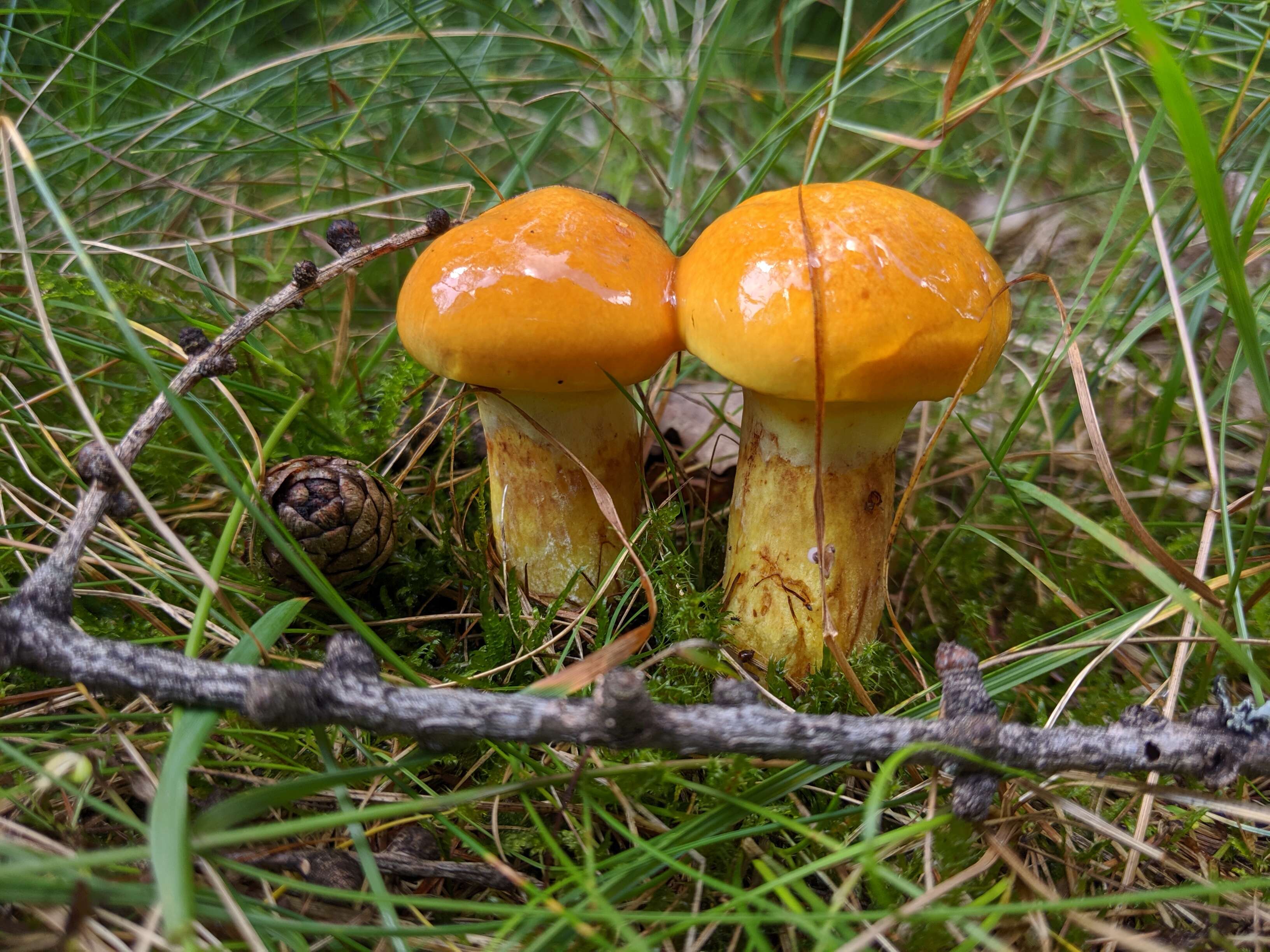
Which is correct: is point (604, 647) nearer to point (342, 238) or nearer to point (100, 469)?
point (100, 469)

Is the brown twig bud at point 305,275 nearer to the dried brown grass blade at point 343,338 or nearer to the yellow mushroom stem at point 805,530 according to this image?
the dried brown grass blade at point 343,338

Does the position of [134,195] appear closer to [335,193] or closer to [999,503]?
[335,193]

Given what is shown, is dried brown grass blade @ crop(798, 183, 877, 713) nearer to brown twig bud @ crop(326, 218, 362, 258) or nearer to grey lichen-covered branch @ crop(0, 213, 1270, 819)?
grey lichen-covered branch @ crop(0, 213, 1270, 819)

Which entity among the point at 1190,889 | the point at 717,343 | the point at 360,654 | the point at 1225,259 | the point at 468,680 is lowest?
the point at 468,680

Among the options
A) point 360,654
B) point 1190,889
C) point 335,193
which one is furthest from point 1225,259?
point 335,193

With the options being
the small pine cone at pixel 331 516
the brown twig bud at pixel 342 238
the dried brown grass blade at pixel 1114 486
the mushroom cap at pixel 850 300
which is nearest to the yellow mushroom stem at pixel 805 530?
the mushroom cap at pixel 850 300

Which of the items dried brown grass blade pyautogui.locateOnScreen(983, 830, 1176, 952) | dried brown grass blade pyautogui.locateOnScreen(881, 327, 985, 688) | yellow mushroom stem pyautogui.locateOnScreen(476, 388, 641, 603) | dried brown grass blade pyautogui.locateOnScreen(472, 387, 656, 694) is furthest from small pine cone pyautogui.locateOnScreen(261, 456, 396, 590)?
dried brown grass blade pyautogui.locateOnScreen(983, 830, 1176, 952)

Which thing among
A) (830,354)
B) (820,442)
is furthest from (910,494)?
(830,354)
